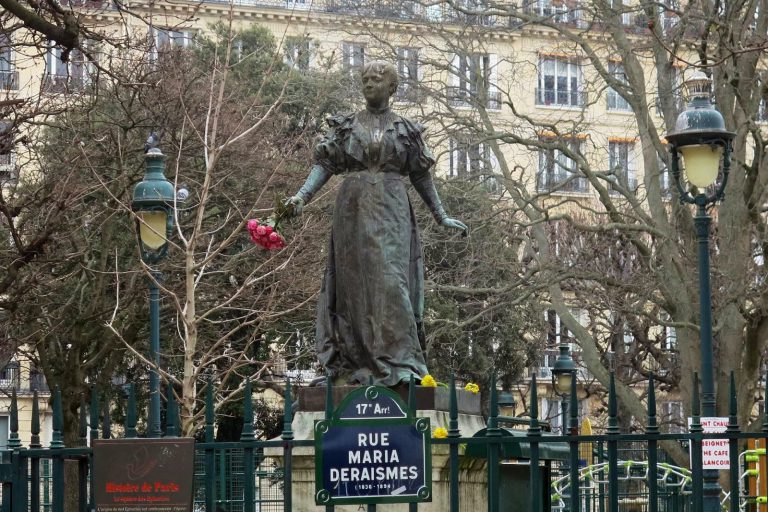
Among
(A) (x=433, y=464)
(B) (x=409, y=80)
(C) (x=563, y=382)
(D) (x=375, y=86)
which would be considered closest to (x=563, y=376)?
(C) (x=563, y=382)

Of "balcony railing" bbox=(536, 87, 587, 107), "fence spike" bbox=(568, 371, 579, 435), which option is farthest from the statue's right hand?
"balcony railing" bbox=(536, 87, 587, 107)

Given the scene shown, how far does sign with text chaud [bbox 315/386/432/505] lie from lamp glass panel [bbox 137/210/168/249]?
9914 mm

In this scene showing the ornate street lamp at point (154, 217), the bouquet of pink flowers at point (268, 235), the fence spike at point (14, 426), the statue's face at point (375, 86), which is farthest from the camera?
the ornate street lamp at point (154, 217)

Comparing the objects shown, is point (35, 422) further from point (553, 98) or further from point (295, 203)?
point (553, 98)

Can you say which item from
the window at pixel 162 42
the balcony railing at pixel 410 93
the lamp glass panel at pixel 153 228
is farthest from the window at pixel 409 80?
the lamp glass panel at pixel 153 228

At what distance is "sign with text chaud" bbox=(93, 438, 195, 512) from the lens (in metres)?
6.98

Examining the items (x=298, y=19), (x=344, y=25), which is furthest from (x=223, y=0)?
(x=344, y=25)

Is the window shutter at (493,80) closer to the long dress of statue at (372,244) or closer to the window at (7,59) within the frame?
the window at (7,59)

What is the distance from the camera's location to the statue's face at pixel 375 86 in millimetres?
10078

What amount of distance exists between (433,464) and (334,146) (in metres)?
2.18

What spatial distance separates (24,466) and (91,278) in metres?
20.4

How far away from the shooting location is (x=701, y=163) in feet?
47.1

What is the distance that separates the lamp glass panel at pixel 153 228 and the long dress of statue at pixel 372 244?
6.67 meters

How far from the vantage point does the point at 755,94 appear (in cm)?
2445
